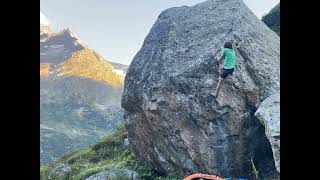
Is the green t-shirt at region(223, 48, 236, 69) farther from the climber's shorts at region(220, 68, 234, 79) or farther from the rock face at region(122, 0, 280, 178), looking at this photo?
the rock face at region(122, 0, 280, 178)

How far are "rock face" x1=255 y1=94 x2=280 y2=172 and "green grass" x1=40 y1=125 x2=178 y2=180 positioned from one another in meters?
3.71

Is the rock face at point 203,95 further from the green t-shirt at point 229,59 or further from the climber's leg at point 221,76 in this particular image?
the green t-shirt at point 229,59

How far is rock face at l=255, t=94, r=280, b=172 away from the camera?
1065 cm

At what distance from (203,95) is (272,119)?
240 cm

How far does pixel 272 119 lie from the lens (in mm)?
11164

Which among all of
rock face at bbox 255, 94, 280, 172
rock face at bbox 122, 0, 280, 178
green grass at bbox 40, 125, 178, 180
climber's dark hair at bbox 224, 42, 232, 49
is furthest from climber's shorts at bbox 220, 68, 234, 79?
green grass at bbox 40, 125, 178, 180

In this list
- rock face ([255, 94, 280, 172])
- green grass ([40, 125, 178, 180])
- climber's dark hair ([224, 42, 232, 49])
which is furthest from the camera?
green grass ([40, 125, 178, 180])

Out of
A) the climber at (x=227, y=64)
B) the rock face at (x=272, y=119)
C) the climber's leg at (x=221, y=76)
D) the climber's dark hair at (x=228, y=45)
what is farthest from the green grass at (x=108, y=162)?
the climber's dark hair at (x=228, y=45)

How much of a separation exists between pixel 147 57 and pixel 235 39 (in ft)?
9.94

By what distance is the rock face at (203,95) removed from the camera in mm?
12797
